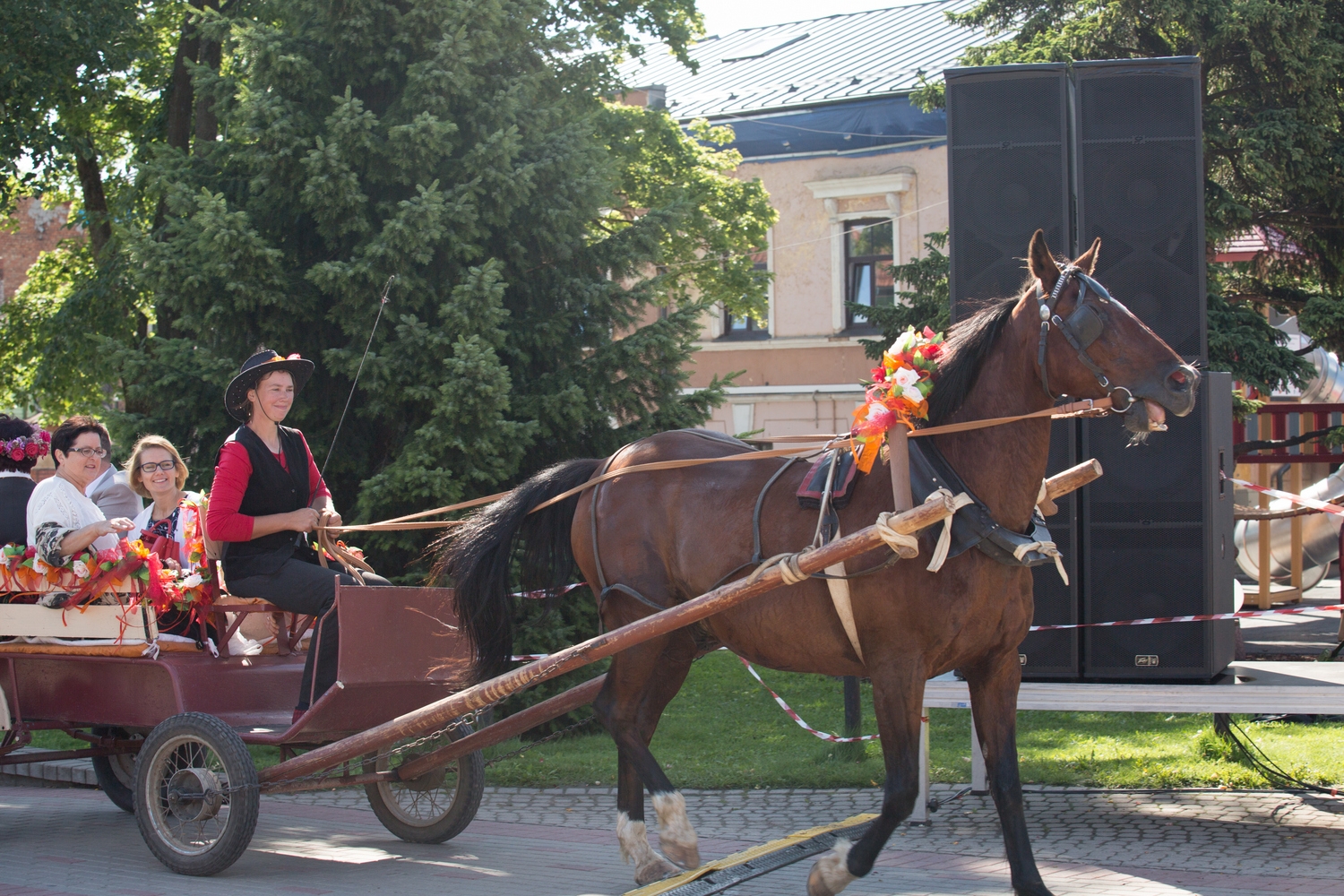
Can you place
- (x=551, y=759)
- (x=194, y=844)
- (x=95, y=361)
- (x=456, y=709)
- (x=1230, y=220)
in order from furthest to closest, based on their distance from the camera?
(x=95, y=361) < (x=1230, y=220) < (x=551, y=759) < (x=194, y=844) < (x=456, y=709)

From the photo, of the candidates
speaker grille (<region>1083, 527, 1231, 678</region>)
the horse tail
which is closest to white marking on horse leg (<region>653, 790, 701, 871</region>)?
the horse tail

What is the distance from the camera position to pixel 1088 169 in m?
6.48

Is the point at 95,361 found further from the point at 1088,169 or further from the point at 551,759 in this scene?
the point at 1088,169

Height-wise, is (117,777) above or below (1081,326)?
below

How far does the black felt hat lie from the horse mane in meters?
2.98

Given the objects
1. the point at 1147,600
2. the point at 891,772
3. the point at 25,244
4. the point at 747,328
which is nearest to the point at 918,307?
the point at 1147,600

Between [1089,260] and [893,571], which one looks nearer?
[893,571]

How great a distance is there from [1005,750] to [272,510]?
343 cm

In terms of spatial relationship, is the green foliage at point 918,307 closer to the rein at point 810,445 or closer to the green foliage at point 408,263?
the green foliage at point 408,263

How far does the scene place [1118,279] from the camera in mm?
6418

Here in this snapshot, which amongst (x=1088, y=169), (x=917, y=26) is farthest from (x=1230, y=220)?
(x=917, y=26)

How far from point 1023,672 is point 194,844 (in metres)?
4.00

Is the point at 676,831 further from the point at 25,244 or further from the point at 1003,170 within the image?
the point at 25,244

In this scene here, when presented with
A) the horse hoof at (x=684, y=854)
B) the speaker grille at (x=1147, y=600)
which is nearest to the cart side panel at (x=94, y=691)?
the horse hoof at (x=684, y=854)
